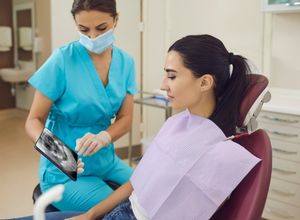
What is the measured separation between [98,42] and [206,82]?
60 centimetres

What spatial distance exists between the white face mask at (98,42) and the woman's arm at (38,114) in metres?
0.28

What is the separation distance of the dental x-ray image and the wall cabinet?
56.5 inches

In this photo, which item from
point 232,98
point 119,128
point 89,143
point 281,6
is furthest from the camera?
point 281,6

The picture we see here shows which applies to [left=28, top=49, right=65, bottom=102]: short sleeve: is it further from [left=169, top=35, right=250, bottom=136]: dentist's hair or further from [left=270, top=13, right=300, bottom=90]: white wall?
[left=270, top=13, right=300, bottom=90]: white wall

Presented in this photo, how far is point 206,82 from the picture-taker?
1.12m

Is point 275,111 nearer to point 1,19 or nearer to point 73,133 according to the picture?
point 73,133

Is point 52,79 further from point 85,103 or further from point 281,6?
point 281,6

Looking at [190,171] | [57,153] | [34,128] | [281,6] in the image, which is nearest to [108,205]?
[57,153]

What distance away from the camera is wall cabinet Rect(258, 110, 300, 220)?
225 centimetres

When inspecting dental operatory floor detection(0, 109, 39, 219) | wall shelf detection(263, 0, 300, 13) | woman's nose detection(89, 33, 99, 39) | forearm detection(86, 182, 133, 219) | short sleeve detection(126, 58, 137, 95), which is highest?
wall shelf detection(263, 0, 300, 13)

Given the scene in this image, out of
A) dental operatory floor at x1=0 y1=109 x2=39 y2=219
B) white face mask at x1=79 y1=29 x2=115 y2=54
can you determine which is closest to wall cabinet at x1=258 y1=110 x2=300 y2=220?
white face mask at x1=79 y1=29 x2=115 y2=54

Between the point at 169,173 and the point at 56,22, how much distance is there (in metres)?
2.57

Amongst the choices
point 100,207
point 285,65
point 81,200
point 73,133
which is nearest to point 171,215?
point 100,207

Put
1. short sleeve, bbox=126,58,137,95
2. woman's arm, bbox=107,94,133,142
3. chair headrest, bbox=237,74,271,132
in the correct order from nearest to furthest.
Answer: chair headrest, bbox=237,74,271,132
woman's arm, bbox=107,94,133,142
short sleeve, bbox=126,58,137,95
